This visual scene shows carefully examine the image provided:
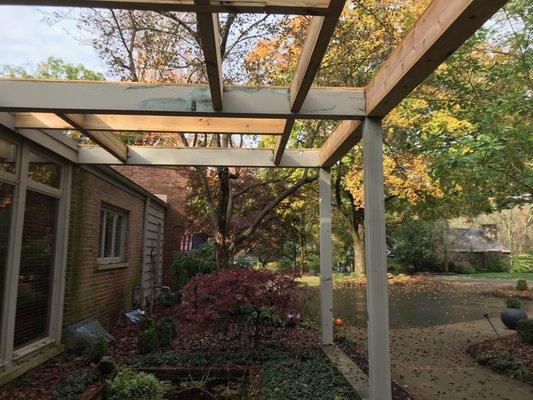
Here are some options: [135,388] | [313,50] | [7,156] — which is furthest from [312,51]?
[7,156]

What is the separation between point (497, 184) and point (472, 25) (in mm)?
6576

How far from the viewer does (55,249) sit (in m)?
5.84

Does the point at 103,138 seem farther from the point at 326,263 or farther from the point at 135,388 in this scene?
the point at 326,263

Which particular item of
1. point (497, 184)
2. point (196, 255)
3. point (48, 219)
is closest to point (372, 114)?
point (48, 219)

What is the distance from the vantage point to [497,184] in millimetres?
7996

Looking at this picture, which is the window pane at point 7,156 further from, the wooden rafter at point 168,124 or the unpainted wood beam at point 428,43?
the unpainted wood beam at point 428,43

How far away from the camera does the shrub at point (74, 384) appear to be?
4137 millimetres

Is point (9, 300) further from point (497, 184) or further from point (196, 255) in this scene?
point (497, 184)

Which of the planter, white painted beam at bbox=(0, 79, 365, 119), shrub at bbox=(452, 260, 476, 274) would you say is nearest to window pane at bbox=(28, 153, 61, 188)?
white painted beam at bbox=(0, 79, 365, 119)

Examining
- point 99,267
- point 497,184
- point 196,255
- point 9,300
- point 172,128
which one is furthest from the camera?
point 196,255

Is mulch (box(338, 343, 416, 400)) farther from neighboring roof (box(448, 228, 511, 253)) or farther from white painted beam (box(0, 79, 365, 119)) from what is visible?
neighboring roof (box(448, 228, 511, 253))

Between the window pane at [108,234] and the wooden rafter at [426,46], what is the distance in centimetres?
576

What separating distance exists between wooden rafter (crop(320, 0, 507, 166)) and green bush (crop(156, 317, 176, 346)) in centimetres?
433

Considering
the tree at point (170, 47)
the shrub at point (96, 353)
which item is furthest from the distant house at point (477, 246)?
the shrub at point (96, 353)
